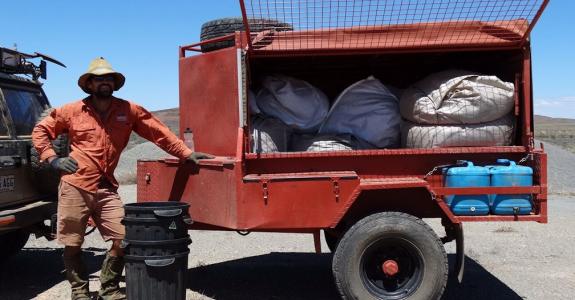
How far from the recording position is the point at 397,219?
190 inches

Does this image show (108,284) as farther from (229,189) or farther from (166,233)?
(229,189)

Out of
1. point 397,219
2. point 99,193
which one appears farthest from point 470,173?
point 99,193

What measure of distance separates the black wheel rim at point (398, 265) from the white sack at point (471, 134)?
994mm

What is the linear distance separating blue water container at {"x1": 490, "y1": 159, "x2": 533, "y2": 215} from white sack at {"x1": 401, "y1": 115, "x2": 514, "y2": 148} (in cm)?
33

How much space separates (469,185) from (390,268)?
3.16 feet

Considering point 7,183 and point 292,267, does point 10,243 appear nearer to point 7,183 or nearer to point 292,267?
point 7,183

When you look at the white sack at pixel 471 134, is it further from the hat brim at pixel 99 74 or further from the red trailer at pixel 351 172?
the hat brim at pixel 99 74

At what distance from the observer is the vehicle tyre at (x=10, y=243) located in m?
7.03

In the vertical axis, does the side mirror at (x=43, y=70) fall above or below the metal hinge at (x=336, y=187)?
above

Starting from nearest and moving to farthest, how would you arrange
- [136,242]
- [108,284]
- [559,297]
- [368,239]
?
[136,242]
[368,239]
[108,284]
[559,297]

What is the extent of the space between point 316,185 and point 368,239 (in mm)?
607

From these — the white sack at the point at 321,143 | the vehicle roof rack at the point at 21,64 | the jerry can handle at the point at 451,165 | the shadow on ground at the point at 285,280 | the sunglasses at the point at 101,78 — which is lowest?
the shadow on ground at the point at 285,280

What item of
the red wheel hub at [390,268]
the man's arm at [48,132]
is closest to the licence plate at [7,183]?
the man's arm at [48,132]

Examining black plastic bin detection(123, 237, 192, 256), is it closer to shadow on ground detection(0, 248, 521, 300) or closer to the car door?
shadow on ground detection(0, 248, 521, 300)
